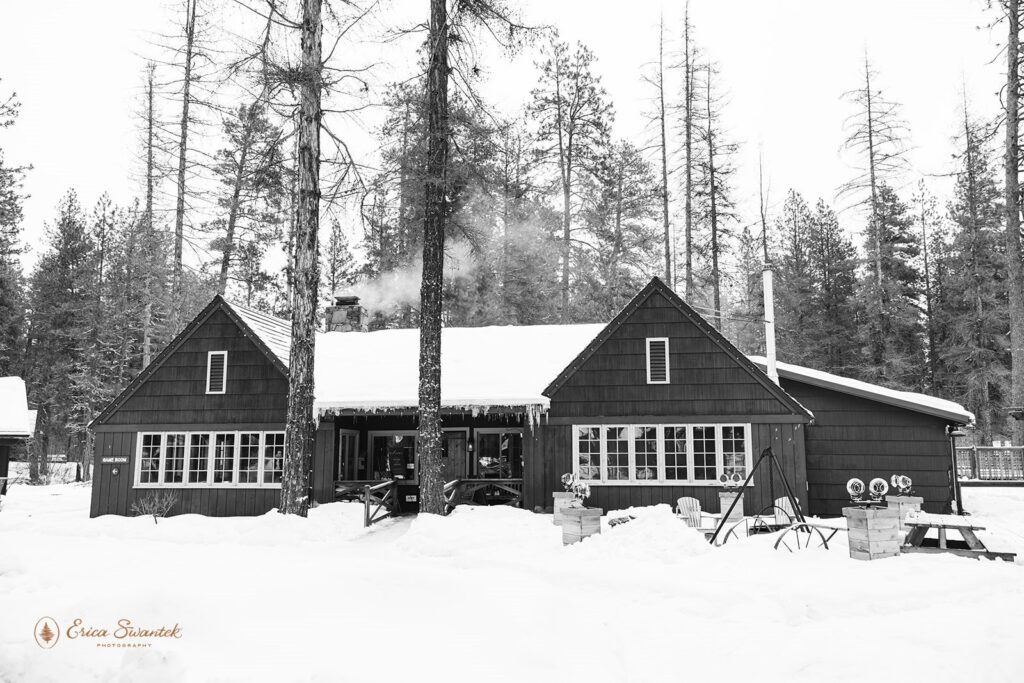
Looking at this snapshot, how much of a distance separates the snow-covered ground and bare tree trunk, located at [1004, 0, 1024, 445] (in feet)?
36.3

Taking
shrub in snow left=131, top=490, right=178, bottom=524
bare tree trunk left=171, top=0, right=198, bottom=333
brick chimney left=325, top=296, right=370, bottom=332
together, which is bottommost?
shrub in snow left=131, top=490, right=178, bottom=524

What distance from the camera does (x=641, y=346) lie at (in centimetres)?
1469

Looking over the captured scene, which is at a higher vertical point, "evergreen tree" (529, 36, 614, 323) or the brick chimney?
"evergreen tree" (529, 36, 614, 323)

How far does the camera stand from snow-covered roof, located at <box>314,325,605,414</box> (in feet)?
46.8

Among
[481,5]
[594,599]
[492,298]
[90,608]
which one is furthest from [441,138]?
[492,298]

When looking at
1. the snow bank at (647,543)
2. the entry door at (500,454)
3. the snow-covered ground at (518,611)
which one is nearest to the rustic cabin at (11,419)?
the snow-covered ground at (518,611)

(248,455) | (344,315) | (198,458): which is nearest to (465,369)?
(248,455)

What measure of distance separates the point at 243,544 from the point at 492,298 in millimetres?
18715

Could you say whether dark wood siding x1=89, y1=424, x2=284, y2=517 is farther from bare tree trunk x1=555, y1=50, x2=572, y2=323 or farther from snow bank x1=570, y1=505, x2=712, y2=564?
bare tree trunk x1=555, y1=50, x2=572, y2=323

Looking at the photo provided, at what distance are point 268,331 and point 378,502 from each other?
5.30 metres

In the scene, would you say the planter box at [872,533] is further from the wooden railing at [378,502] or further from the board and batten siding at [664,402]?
the wooden railing at [378,502]

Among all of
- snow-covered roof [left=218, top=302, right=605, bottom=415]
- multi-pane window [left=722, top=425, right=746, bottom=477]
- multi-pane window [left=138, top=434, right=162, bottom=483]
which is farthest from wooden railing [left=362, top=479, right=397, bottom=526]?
multi-pane window [left=722, top=425, right=746, bottom=477]

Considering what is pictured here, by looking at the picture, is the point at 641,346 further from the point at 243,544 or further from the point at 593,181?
the point at 593,181

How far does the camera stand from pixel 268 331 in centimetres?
1641
